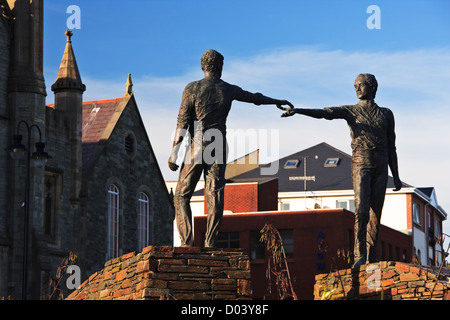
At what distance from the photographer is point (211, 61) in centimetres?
1421

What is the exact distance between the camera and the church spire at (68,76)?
43312 mm

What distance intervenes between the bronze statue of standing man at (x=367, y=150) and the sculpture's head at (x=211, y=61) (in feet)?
4.80

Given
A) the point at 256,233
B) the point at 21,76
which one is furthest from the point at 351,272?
the point at 256,233

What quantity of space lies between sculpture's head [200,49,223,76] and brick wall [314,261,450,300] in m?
3.31

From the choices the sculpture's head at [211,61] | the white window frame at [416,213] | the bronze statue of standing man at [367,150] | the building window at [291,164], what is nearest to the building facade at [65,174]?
the bronze statue of standing man at [367,150]

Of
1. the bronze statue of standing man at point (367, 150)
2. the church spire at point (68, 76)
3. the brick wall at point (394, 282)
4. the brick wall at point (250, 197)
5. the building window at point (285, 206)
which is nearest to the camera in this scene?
the brick wall at point (394, 282)

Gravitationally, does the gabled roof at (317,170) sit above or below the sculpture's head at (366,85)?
above

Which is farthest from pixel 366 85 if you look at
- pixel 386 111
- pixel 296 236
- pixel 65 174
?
pixel 296 236

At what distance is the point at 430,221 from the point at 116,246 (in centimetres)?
4251

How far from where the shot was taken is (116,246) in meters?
45.9

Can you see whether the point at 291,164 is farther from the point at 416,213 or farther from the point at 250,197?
the point at 250,197

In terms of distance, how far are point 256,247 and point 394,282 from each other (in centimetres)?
4083

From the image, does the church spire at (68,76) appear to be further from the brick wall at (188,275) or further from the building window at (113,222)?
the brick wall at (188,275)
